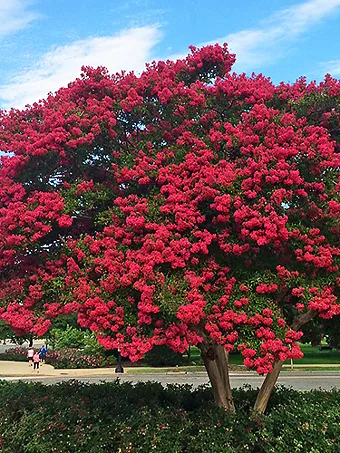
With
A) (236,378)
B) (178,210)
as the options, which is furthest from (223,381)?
(236,378)

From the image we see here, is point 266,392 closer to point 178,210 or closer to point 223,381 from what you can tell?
point 223,381

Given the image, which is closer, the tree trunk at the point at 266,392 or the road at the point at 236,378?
the tree trunk at the point at 266,392

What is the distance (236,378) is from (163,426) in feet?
54.0

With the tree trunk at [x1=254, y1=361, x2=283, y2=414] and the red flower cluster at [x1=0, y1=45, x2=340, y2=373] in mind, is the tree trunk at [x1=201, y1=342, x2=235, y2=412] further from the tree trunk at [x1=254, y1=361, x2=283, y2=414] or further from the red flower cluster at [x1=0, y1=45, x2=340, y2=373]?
the red flower cluster at [x1=0, y1=45, x2=340, y2=373]

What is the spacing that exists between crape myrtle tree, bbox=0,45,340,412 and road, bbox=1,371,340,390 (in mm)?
13239

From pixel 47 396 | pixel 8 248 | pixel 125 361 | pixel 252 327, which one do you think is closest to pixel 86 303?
pixel 8 248

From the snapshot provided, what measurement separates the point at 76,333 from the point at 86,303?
27461 mm

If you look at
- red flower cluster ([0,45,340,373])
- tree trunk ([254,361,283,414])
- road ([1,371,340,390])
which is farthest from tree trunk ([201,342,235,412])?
road ([1,371,340,390])

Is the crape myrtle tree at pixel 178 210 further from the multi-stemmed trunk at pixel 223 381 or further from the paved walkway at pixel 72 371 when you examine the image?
the paved walkway at pixel 72 371

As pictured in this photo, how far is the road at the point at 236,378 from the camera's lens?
70.9 feet

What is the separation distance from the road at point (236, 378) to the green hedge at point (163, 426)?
470 inches

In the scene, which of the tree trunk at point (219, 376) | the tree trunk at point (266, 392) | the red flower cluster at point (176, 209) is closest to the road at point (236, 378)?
the tree trunk at point (266, 392)

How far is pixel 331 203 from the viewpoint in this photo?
22.9 feet

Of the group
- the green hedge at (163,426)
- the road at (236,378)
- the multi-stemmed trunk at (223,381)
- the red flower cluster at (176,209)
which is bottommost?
the road at (236,378)
